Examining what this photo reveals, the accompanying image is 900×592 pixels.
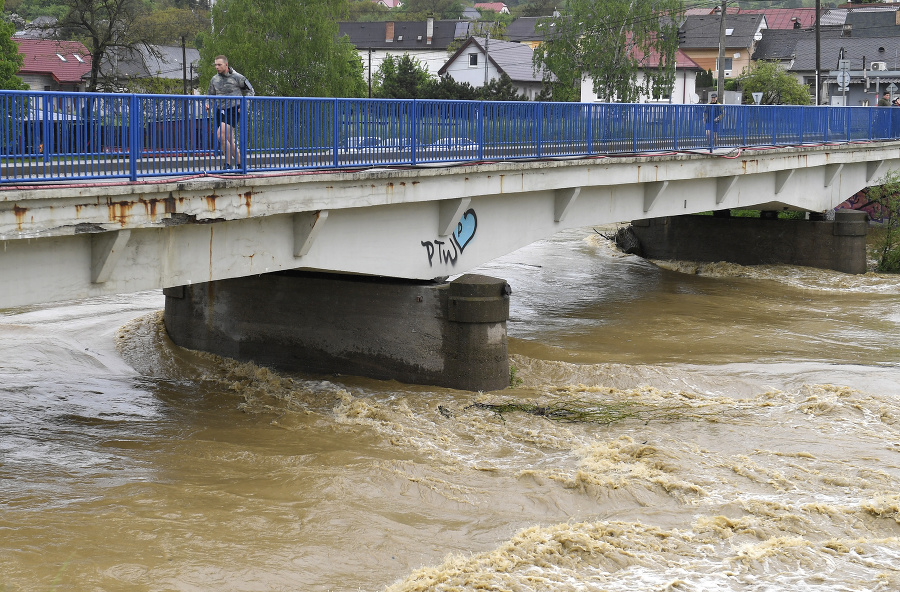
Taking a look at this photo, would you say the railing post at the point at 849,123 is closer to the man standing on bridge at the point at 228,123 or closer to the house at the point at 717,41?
the man standing on bridge at the point at 228,123

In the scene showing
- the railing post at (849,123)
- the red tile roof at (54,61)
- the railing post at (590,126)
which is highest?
the red tile roof at (54,61)

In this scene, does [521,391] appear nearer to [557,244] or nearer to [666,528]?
[666,528]

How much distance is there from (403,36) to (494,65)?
1002 inches

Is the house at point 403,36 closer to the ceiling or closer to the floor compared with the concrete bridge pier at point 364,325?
closer to the ceiling

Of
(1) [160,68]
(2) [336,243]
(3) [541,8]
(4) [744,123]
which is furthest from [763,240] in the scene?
(3) [541,8]

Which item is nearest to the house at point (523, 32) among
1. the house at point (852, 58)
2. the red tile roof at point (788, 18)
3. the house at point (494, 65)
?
the house at point (494, 65)

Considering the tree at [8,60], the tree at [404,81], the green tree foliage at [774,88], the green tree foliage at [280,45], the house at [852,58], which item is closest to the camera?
the tree at [8,60]

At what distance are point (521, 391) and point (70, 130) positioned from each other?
7.47 meters

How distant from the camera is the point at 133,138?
10.4 meters

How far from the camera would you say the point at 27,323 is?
1961 cm

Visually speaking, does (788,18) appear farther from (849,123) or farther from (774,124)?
(774,124)

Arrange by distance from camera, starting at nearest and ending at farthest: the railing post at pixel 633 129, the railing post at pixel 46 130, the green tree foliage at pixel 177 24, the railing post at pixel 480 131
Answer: the railing post at pixel 46 130
the railing post at pixel 480 131
the railing post at pixel 633 129
the green tree foliage at pixel 177 24

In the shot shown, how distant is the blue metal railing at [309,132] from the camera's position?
9852 millimetres

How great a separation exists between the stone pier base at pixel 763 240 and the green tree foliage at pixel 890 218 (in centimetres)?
89
